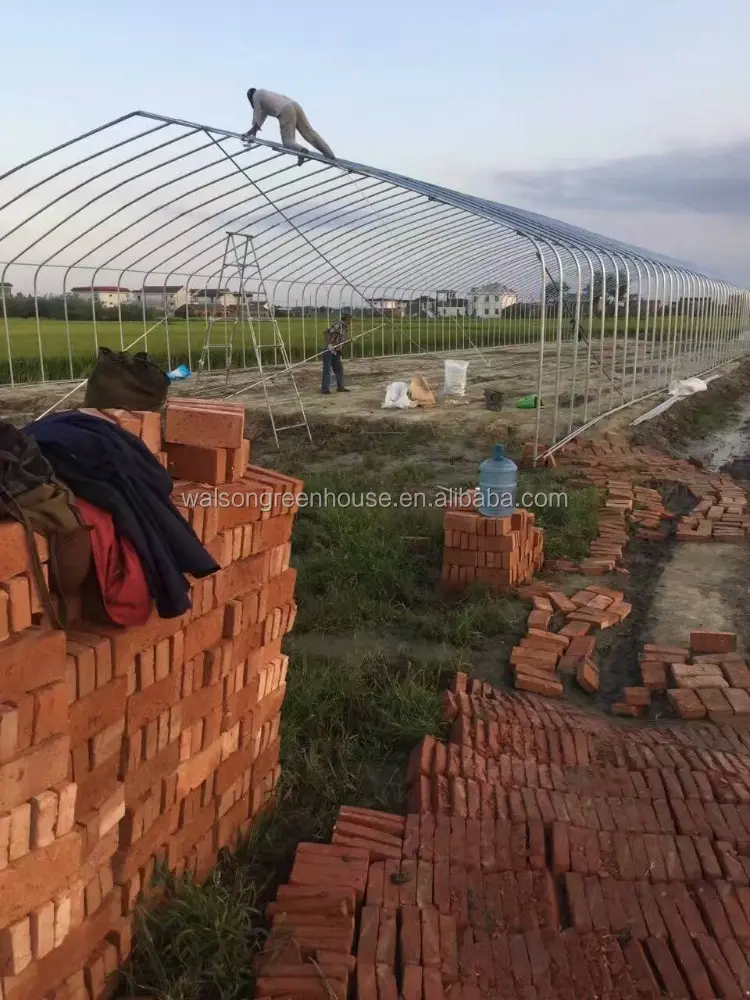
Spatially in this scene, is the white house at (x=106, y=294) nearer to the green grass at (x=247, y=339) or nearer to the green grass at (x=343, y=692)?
the green grass at (x=247, y=339)

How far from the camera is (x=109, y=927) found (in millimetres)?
2830

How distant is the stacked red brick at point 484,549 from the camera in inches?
251

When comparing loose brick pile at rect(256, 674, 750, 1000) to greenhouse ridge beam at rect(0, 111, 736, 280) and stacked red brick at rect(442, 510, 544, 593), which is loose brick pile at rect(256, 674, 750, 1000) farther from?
greenhouse ridge beam at rect(0, 111, 736, 280)

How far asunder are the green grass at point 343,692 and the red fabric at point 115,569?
3.93ft

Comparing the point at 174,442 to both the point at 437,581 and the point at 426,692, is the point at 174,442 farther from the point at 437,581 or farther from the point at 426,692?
the point at 437,581

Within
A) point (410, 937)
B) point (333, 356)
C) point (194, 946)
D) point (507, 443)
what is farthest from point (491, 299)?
point (194, 946)

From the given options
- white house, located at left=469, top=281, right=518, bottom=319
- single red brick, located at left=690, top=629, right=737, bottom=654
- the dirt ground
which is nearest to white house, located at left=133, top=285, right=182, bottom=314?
the dirt ground

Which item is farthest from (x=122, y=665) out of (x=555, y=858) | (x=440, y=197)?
(x=440, y=197)

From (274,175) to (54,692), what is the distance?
9.40m

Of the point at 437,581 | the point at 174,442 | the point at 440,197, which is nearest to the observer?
the point at 174,442

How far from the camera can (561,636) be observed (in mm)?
5582

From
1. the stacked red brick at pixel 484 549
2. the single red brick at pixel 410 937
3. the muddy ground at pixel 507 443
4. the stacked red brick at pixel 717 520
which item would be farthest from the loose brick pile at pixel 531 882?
the stacked red brick at pixel 717 520

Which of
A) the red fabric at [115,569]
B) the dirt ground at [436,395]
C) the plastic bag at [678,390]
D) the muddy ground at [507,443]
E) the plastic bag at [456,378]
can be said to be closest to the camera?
the red fabric at [115,569]

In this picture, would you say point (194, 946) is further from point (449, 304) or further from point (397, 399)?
point (449, 304)
